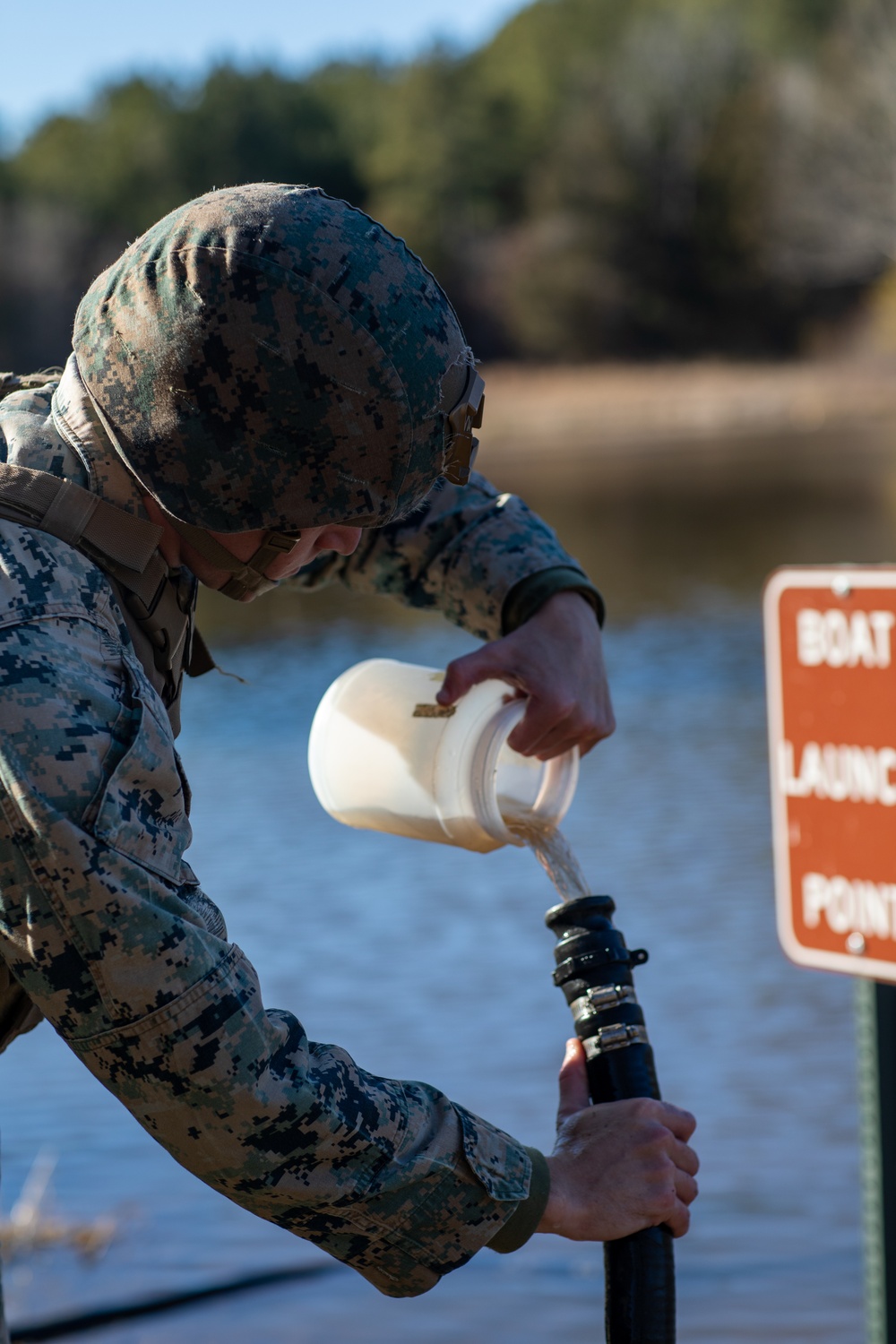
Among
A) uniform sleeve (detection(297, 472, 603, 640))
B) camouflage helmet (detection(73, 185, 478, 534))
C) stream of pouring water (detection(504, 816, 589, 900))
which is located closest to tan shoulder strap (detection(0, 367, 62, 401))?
camouflage helmet (detection(73, 185, 478, 534))

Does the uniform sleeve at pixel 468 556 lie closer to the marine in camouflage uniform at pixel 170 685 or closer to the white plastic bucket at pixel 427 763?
the white plastic bucket at pixel 427 763

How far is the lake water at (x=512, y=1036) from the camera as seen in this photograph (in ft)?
12.2

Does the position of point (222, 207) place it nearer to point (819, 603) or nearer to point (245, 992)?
point (245, 992)

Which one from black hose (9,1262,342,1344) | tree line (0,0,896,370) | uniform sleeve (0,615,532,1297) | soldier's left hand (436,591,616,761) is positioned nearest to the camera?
uniform sleeve (0,615,532,1297)

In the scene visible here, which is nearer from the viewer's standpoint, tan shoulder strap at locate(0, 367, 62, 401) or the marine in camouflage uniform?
the marine in camouflage uniform

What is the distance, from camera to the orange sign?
245 cm

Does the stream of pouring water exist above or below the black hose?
above

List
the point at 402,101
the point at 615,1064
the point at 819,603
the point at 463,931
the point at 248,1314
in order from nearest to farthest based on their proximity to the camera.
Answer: the point at 615,1064, the point at 819,603, the point at 248,1314, the point at 463,931, the point at 402,101

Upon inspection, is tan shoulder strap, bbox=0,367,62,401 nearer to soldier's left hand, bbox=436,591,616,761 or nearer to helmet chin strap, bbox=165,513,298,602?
helmet chin strap, bbox=165,513,298,602

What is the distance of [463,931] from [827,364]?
42.5m

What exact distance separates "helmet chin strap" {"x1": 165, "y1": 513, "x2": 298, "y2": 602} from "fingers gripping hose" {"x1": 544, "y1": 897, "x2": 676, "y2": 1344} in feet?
1.70

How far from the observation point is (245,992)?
1.54m

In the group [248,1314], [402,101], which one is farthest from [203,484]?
[402,101]

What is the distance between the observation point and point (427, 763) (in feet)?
7.38
